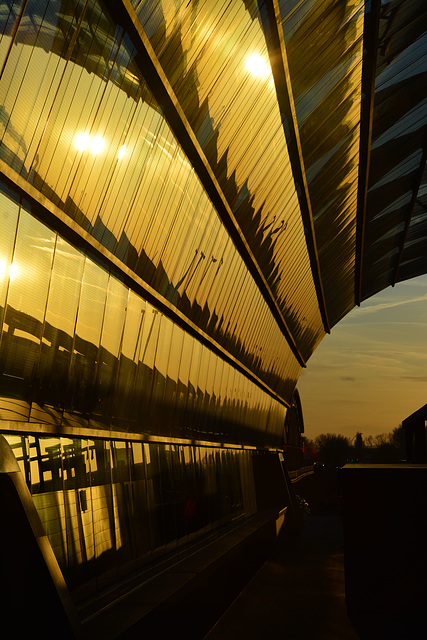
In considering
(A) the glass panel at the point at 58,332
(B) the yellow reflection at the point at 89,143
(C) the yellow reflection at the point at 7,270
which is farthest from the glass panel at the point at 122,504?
(B) the yellow reflection at the point at 89,143

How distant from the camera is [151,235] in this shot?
11836mm

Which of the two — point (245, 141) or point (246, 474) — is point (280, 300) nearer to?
point (246, 474)

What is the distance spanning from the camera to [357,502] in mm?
10547

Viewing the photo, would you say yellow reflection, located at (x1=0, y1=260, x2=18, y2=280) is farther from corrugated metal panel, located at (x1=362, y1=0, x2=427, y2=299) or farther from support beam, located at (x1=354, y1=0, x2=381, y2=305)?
corrugated metal panel, located at (x1=362, y1=0, x2=427, y2=299)

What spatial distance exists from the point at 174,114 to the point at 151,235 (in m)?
1.87

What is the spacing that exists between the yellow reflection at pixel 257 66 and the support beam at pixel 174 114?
4.33ft

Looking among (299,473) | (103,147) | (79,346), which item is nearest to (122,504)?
(79,346)

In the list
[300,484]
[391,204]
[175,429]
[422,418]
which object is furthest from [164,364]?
[300,484]

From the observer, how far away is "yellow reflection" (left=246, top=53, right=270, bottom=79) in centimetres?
1170

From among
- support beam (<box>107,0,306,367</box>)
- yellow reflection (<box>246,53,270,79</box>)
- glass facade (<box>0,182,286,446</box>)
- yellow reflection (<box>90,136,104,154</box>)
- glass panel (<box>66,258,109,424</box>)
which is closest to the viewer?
glass facade (<box>0,182,286,446</box>)

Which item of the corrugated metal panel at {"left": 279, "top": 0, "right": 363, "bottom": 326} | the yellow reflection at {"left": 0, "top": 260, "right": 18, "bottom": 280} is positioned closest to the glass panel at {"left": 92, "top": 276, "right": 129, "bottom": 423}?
the yellow reflection at {"left": 0, "top": 260, "right": 18, "bottom": 280}

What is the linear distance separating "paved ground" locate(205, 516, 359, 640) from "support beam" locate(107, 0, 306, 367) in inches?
287

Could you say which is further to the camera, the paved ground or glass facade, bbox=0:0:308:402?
the paved ground

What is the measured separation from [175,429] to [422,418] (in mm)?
5001
